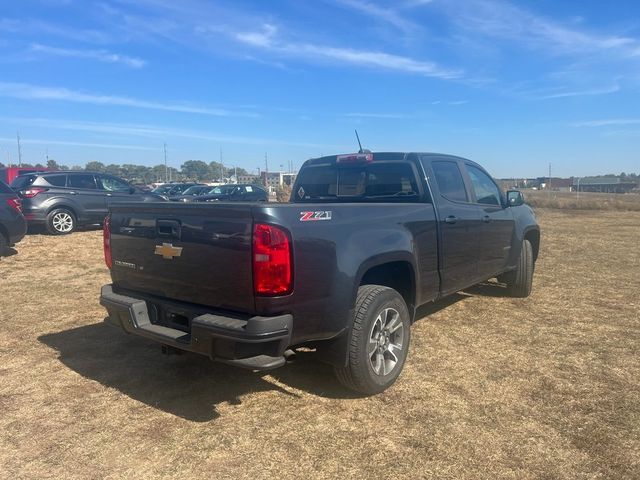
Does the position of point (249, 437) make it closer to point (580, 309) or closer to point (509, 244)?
point (509, 244)

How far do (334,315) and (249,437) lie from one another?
941 millimetres

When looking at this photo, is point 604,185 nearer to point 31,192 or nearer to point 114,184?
point 114,184

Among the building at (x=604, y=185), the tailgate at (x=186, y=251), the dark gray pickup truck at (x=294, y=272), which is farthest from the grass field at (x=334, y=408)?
the building at (x=604, y=185)

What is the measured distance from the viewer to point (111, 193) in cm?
1280

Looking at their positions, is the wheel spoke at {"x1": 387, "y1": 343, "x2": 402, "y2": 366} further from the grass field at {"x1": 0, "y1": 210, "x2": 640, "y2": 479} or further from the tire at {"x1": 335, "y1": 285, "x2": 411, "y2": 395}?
the grass field at {"x1": 0, "y1": 210, "x2": 640, "y2": 479}

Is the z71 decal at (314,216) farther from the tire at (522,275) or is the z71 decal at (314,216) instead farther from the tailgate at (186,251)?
the tire at (522,275)

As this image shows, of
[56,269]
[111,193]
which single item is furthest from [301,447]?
[111,193]

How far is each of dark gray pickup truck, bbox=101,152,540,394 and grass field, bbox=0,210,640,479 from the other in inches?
16.2

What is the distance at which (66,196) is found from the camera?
1203 cm

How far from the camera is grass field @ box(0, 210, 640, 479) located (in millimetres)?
2836

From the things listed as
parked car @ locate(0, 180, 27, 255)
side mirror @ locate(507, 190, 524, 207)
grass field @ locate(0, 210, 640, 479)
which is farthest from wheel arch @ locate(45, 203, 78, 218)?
side mirror @ locate(507, 190, 524, 207)

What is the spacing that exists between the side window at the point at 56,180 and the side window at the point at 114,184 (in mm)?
955

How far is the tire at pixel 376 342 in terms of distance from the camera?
11.4ft

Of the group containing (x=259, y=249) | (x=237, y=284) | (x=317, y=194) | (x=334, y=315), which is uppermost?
(x=317, y=194)
